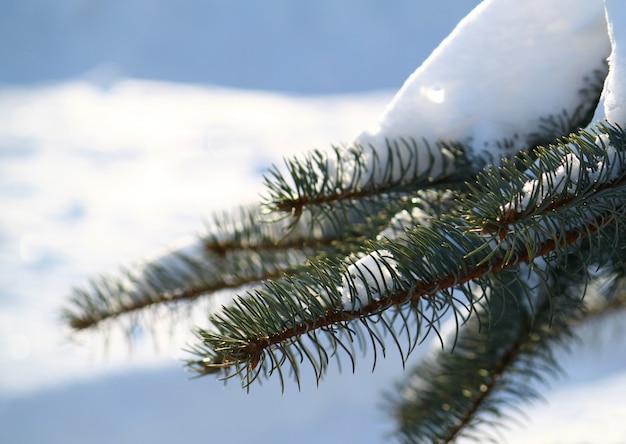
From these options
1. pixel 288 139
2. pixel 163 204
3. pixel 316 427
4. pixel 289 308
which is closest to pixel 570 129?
pixel 289 308

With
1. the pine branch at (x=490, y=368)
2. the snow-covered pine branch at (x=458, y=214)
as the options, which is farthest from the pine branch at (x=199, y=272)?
the pine branch at (x=490, y=368)

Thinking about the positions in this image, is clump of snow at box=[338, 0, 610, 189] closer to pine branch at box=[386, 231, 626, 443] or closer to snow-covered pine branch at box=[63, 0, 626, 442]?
snow-covered pine branch at box=[63, 0, 626, 442]

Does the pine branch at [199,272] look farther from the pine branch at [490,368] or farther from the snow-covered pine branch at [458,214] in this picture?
the pine branch at [490,368]

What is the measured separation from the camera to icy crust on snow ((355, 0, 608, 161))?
0.96 feet

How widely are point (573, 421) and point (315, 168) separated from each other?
1.72ft

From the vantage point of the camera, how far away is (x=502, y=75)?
11.9 inches

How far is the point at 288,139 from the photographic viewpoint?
1796mm

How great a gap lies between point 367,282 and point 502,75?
146mm

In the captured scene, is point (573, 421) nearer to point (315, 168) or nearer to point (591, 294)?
point (591, 294)

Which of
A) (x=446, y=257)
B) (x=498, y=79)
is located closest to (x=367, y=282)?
(x=446, y=257)

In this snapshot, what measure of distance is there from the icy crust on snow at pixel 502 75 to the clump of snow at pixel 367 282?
0.11 m

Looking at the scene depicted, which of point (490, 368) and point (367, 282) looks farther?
point (490, 368)

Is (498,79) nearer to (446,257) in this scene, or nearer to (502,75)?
(502,75)

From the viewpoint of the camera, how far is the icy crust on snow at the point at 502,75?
293 millimetres
